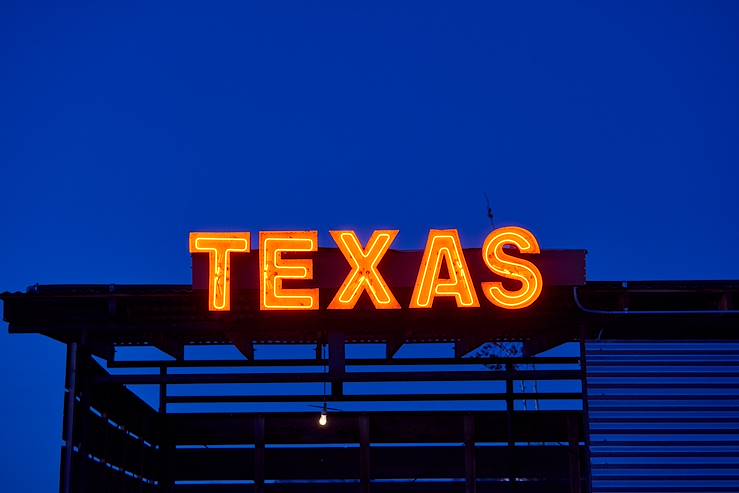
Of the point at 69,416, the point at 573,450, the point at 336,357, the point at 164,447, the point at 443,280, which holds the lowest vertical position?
the point at 69,416

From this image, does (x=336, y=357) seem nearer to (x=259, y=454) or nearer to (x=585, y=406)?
(x=585, y=406)

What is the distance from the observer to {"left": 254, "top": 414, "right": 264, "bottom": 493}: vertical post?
2225cm

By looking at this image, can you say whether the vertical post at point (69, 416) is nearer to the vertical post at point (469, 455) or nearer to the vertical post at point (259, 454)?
the vertical post at point (259, 454)

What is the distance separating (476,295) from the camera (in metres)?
16.0

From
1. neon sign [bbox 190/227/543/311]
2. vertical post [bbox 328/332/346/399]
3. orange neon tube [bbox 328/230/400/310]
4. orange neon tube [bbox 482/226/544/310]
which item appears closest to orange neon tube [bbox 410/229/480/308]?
neon sign [bbox 190/227/543/311]

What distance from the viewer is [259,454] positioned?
22.6 m

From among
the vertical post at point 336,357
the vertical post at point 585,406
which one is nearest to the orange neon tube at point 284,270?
the vertical post at point 336,357

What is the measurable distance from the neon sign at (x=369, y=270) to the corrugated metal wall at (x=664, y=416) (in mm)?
1757

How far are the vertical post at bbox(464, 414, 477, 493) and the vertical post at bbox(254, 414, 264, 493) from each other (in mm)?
4277

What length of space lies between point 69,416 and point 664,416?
349 inches

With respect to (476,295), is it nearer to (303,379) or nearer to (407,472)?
(303,379)

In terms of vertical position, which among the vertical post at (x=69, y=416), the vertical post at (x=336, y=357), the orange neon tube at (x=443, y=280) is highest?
the orange neon tube at (x=443, y=280)

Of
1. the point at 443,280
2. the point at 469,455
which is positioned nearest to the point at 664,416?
→ the point at 443,280

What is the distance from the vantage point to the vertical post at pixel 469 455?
21625mm
